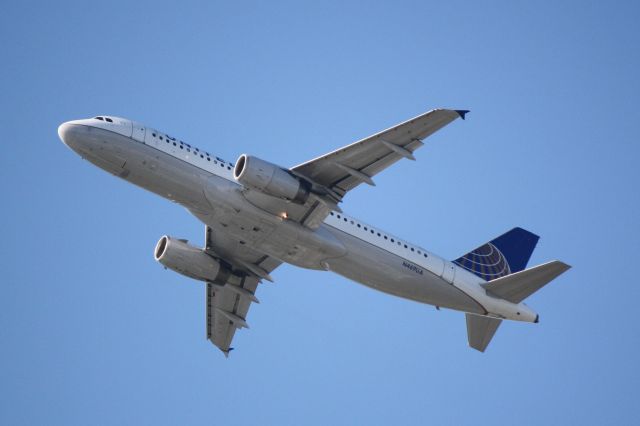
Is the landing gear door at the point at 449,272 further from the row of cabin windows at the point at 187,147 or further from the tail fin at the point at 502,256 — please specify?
the row of cabin windows at the point at 187,147

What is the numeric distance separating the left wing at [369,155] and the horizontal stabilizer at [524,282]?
9.04m

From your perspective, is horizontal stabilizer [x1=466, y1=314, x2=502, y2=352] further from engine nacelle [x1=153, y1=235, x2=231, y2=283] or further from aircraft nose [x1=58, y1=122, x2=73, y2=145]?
aircraft nose [x1=58, y1=122, x2=73, y2=145]

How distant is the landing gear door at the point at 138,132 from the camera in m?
38.6

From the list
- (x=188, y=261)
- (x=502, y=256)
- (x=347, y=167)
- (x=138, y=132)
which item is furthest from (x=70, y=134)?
(x=502, y=256)

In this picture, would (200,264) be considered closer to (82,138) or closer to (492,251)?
(82,138)

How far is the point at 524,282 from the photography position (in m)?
41.8

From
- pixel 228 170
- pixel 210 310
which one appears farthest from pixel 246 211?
pixel 210 310

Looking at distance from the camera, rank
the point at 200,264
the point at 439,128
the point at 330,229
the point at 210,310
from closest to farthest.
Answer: the point at 439,128, the point at 330,229, the point at 200,264, the point at 210,310

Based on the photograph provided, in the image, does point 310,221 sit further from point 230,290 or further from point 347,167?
point 230,290

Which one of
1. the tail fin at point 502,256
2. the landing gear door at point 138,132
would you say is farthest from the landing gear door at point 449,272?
the landing gear door at point 138,132

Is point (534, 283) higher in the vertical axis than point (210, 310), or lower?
higher

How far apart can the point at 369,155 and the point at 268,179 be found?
4.53 metres

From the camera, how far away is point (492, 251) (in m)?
46.3

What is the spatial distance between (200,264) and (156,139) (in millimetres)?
9196
